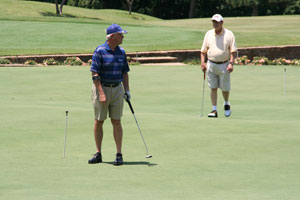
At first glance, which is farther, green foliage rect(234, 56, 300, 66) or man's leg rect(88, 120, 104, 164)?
green foliage rect(234, 56, 300, 66)

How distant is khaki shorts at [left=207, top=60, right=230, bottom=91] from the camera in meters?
13.8

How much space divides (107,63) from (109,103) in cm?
51

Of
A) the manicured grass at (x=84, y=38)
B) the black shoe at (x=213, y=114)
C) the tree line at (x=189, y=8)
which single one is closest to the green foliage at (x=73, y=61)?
the manicured grass at (x=84, y=38)

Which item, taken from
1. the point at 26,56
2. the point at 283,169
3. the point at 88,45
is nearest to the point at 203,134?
the point at 283,169

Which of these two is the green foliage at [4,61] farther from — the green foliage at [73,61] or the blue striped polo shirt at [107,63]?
the blue striped polo shirt at [107,63]

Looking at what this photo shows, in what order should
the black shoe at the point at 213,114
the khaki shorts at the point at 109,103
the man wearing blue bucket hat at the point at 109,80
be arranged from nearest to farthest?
the man wearing blue bucket hat at the point at 109,80 < the khaki shorts at the point at 109,103 < the black shoe at the point at 213,114

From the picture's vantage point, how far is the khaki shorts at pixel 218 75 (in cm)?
1384

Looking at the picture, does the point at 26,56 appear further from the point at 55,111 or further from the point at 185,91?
A: the point at 55,111

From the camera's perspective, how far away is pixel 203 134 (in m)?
11.2

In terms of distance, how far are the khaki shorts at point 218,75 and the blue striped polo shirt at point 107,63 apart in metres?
Result: 5.05

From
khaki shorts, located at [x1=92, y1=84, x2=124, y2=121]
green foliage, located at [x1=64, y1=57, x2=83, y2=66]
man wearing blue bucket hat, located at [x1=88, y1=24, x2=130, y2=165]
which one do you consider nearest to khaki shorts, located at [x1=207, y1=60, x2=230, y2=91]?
man wearing blue bucket hat, located at [x1=88, y1=24, x2=130, y2=165]

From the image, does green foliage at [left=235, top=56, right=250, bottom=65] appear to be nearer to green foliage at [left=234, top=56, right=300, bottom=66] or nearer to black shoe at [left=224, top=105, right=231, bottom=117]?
green foliage at [left=234, top=56, right=300, bottom=66]

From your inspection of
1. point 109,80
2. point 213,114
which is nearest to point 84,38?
point 213,114

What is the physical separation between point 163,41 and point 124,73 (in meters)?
25.5
